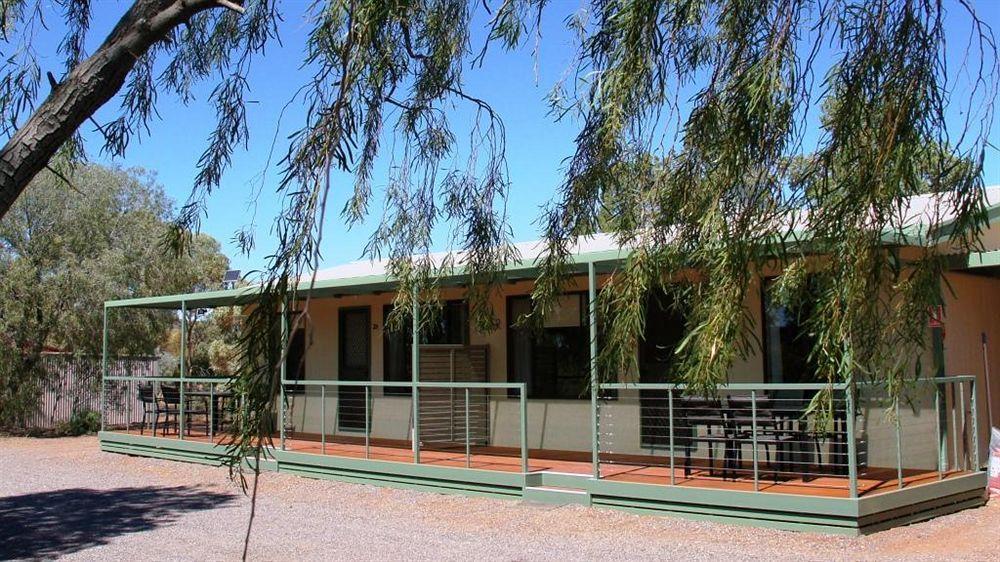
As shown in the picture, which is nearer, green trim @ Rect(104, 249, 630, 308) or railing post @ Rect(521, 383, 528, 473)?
green trim @ Rect(104, 249, 630, 308)

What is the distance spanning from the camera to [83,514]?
34.5 feet

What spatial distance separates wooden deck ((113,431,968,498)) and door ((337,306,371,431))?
1.38 feet

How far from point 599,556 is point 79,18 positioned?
562 centimetres

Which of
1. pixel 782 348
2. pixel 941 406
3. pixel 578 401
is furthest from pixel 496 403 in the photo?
pixel 941 406

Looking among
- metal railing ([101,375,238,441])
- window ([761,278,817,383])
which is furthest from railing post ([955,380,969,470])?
metal railing ([101,375,238,441])

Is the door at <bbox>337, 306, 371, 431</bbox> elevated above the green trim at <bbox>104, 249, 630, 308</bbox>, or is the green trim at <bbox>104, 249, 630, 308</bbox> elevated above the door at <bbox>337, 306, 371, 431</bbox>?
the green trim at <bbox>104, 249, 630, 308</bbox>

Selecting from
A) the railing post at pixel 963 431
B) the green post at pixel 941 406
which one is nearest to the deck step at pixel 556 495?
the green post at pixel 941 406

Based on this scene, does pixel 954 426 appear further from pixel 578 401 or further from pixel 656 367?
pixel 578 401

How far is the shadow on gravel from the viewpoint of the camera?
28.9 feet

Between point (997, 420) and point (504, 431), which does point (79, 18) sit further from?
point (997, 420)

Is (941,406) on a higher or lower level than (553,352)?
lower

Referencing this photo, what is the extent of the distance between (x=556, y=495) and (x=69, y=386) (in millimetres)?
15049

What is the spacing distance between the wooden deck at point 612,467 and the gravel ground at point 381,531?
1.43 feet

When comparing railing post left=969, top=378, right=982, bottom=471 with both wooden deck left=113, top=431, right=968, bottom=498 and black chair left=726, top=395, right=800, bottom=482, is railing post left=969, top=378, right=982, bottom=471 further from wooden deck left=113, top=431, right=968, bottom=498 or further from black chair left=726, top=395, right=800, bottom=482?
black chair left=726, top=395, right=800, bottom=482
